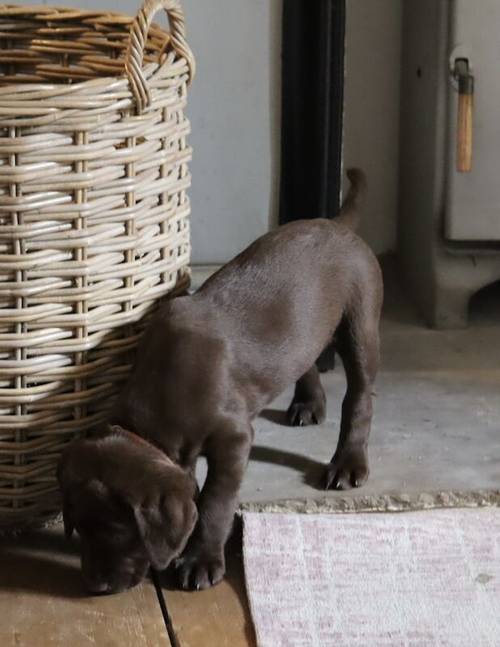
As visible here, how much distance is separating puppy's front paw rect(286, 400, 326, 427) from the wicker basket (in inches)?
18.8

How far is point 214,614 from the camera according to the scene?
1.79m

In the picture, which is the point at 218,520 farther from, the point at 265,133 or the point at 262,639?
the point at 265,133

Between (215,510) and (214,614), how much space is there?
156 mm

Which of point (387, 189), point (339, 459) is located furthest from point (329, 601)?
point (387, 189)

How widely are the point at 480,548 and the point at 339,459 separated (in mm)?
339

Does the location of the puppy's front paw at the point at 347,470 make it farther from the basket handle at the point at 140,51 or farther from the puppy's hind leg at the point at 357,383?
the basket handle at the point at 140,51

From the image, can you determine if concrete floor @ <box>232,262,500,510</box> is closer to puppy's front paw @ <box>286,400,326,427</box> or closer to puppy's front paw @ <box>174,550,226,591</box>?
puppy's front paw @ <box>286,400,326,427</box>

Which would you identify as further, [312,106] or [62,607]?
[312,106]

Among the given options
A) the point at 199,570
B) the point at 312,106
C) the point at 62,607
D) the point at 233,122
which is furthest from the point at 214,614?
the point at 233,122

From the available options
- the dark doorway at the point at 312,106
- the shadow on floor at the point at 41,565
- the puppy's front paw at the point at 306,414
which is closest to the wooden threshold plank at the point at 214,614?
the shadow on floor at the point at 41,565

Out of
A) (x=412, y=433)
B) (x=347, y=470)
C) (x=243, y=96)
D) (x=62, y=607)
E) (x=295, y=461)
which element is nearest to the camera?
(x=62, y=607)

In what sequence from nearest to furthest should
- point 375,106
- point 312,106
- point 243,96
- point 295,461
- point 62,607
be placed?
1. point 62,607
2. point 295,461
3. point 312,106
4. point 243,96
5. point 375,106

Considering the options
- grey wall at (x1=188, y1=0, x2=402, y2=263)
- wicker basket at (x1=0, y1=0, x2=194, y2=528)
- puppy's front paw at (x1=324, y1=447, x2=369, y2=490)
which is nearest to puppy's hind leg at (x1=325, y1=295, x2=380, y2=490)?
puppy's front paw at (x1=324, y1=447, x2=369, y2=490)

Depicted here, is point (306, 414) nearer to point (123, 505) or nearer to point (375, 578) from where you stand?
point (375, 578)
